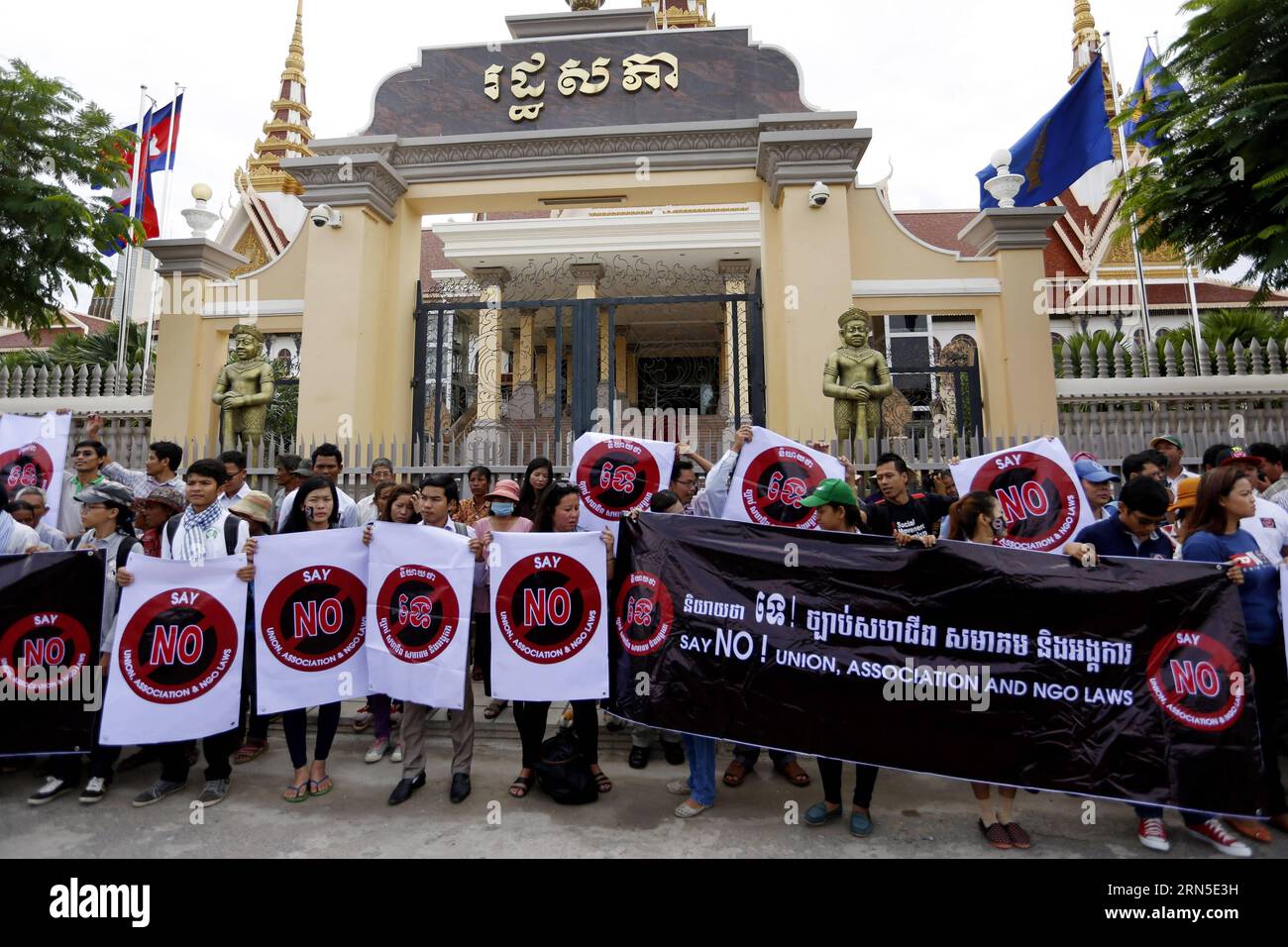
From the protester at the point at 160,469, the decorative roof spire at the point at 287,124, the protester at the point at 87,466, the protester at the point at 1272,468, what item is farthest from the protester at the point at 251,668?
the decorative roof spire at the point at 287,124

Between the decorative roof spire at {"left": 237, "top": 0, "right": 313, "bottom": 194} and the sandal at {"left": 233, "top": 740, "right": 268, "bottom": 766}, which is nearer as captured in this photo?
the sandal at {"left": 233, "top": 740, "right": 268, "bottom": 766}

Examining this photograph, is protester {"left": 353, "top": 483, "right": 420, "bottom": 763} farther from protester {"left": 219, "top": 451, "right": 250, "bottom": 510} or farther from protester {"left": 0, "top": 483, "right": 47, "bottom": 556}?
protester {"left": 0, "top": 483, "right": 47, "bottom": 556}

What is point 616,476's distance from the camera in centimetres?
570

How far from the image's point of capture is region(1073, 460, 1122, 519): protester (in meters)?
5.06

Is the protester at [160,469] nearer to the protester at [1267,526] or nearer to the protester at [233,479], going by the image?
the protester at [233,479]

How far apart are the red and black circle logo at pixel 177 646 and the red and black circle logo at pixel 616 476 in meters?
2.57

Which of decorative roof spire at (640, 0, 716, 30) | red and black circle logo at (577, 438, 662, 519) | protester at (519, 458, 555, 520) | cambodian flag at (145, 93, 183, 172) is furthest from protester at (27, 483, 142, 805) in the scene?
decorative roof spire at (640, 0, 716, 30)

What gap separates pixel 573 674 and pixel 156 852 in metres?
2.17

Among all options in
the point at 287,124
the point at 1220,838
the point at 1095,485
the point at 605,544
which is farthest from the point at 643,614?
the point at 287,124

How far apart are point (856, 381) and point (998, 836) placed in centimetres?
487

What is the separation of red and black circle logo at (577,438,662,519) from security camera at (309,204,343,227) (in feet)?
17.4

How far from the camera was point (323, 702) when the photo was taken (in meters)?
4.14

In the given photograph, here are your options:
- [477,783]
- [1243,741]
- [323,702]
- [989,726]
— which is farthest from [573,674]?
[1243,741]

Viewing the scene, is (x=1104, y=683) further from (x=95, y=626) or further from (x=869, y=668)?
(x=95, y=626)
